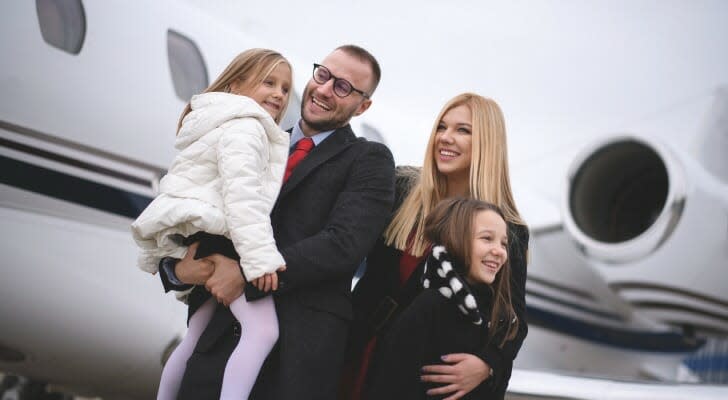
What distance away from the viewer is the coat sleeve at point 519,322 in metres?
2.05

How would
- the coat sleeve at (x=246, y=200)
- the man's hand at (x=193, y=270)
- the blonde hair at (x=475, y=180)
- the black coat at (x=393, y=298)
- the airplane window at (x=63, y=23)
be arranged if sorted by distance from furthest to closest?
the airplane window at (x=63, y=23)
the blonde hair at (x=475, y=180)
the black coat at (x=393, y=298)
the man's hand at (x=193, y=270)
the coat sleeve at (x=246, y=200)

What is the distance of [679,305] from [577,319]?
111 centimetres

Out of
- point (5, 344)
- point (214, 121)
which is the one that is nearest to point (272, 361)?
point (214, 121)

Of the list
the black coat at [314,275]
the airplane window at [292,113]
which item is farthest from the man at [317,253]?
the airplane window at [292,113]

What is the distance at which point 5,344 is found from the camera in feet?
12.5

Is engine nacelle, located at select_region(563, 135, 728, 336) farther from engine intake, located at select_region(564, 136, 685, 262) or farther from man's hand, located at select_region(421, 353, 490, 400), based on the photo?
man's hand, located at select_region(421, 353, 490, 400)

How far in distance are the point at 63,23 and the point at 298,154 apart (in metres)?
1.98

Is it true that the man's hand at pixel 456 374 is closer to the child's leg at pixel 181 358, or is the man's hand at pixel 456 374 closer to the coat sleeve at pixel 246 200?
the coat sleeve at pixel 246 200

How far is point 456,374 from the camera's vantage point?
196 centimetres

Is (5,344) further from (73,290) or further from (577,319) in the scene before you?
(577,319)

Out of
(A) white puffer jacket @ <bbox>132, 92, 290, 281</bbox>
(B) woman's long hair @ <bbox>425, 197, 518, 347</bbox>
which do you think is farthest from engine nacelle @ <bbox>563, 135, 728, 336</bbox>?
(A) white puffer jacket @ <bbox>132, 92, 290, 281</bbox>

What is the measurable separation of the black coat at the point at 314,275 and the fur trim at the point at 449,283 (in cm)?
18

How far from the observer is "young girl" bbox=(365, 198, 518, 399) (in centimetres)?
193

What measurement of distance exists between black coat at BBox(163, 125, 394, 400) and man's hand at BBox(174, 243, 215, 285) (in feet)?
0.34
